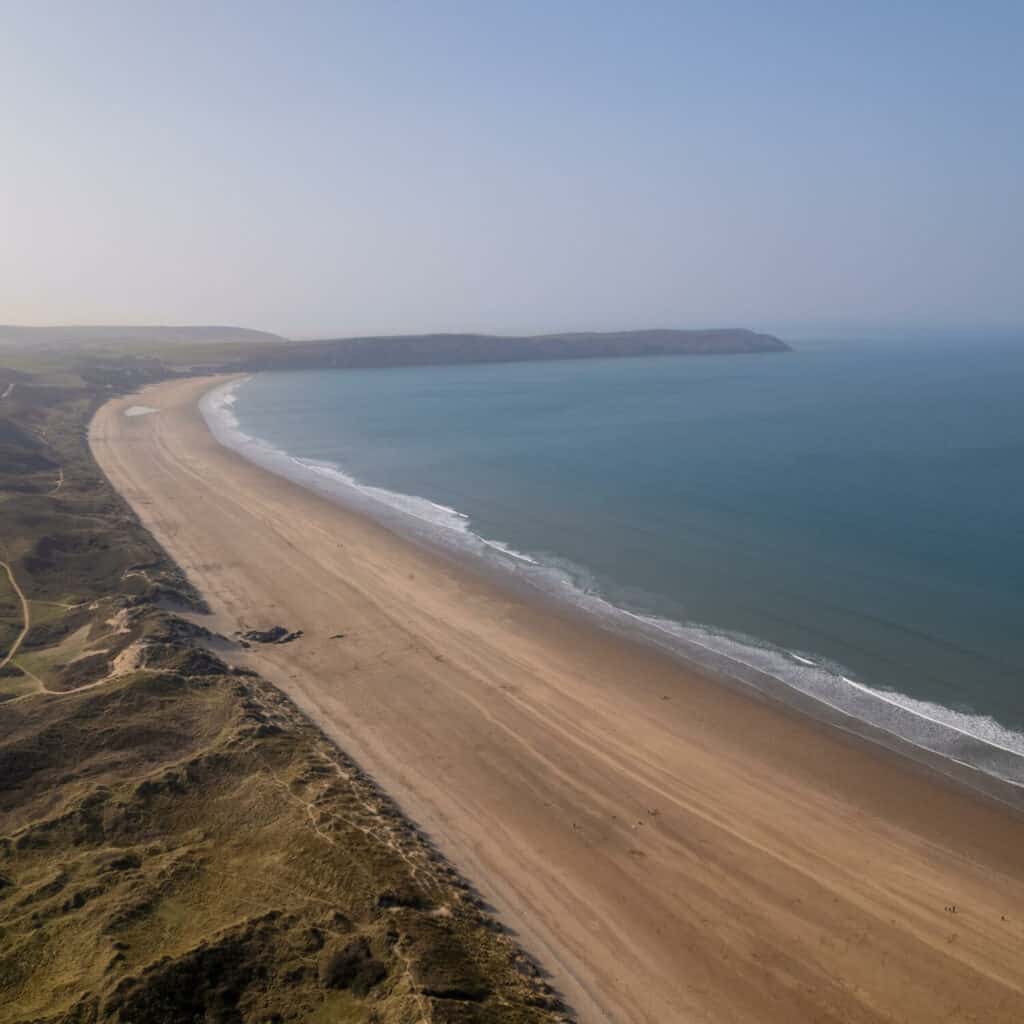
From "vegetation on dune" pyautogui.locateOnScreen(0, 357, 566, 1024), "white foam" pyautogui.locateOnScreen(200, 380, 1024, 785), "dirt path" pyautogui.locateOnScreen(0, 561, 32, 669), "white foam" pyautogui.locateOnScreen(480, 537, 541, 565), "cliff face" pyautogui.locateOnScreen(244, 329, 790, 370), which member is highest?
"cliff face" pyautogui.locateOnScreen(244, 329, 790, 370)

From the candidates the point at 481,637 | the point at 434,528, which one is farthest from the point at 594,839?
the point at 434,528

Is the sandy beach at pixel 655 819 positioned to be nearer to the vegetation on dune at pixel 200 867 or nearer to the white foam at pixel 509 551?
the vegetation on dune at pixel 200 867

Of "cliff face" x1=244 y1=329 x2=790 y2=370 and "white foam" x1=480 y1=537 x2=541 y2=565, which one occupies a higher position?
"cliff face" x1=244 y1=329 x2=790 y2=370

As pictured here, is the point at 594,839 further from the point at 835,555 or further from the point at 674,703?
the point at 835,555

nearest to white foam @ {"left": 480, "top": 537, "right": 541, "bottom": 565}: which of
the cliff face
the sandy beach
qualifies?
the sandy beach

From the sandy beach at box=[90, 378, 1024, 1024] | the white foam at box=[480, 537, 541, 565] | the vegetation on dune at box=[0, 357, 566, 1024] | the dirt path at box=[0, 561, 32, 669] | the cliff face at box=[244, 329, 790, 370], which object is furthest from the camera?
the cliff face at box=[244, 329, 790, 370]

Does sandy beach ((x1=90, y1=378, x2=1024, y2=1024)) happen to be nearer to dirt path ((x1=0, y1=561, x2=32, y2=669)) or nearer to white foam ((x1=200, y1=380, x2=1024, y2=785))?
white foam ((x1=200, y1=380, x2=1024, y2=785))

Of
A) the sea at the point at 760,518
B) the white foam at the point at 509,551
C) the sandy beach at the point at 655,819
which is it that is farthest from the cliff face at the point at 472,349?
the sandy beach at the point at 655,819
